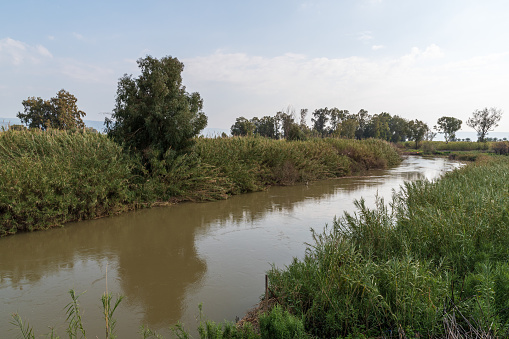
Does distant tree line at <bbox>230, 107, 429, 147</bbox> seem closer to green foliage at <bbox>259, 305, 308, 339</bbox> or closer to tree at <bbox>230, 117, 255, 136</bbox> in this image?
tree at <bbox>230, 117, 255, 136</bbox>

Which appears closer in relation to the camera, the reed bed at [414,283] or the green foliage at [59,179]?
the reed bed at [414,283]

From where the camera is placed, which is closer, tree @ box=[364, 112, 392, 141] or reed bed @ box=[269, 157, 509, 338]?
reed bed @ box=[269, 157, 509, 338]

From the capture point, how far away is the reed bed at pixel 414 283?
9.55 ft

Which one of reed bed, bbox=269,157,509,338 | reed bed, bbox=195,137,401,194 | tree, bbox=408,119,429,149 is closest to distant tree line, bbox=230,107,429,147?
tree, bbox=408,119,429,149

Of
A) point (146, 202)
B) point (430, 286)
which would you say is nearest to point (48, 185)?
point (146, 202)

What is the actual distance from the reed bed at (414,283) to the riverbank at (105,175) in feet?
21.3

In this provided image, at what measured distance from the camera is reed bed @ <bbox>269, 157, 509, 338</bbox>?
2.91 metres

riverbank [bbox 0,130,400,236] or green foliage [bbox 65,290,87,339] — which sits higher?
riverbank [bbox 0,130,400,236]

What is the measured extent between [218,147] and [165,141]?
9.86 ft

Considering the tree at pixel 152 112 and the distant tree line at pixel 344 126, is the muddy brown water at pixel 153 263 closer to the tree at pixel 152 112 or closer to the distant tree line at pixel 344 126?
the tree at pixel 152 112

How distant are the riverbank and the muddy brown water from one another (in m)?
0.51

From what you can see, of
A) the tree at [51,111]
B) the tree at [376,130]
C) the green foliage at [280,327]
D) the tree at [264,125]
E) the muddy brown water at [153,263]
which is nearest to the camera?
the green foliage at [280,327]

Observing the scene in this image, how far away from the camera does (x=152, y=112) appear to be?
11.1 meters

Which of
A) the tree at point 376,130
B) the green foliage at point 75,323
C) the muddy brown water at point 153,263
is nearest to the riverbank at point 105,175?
the muddy brown water at point 153,263
